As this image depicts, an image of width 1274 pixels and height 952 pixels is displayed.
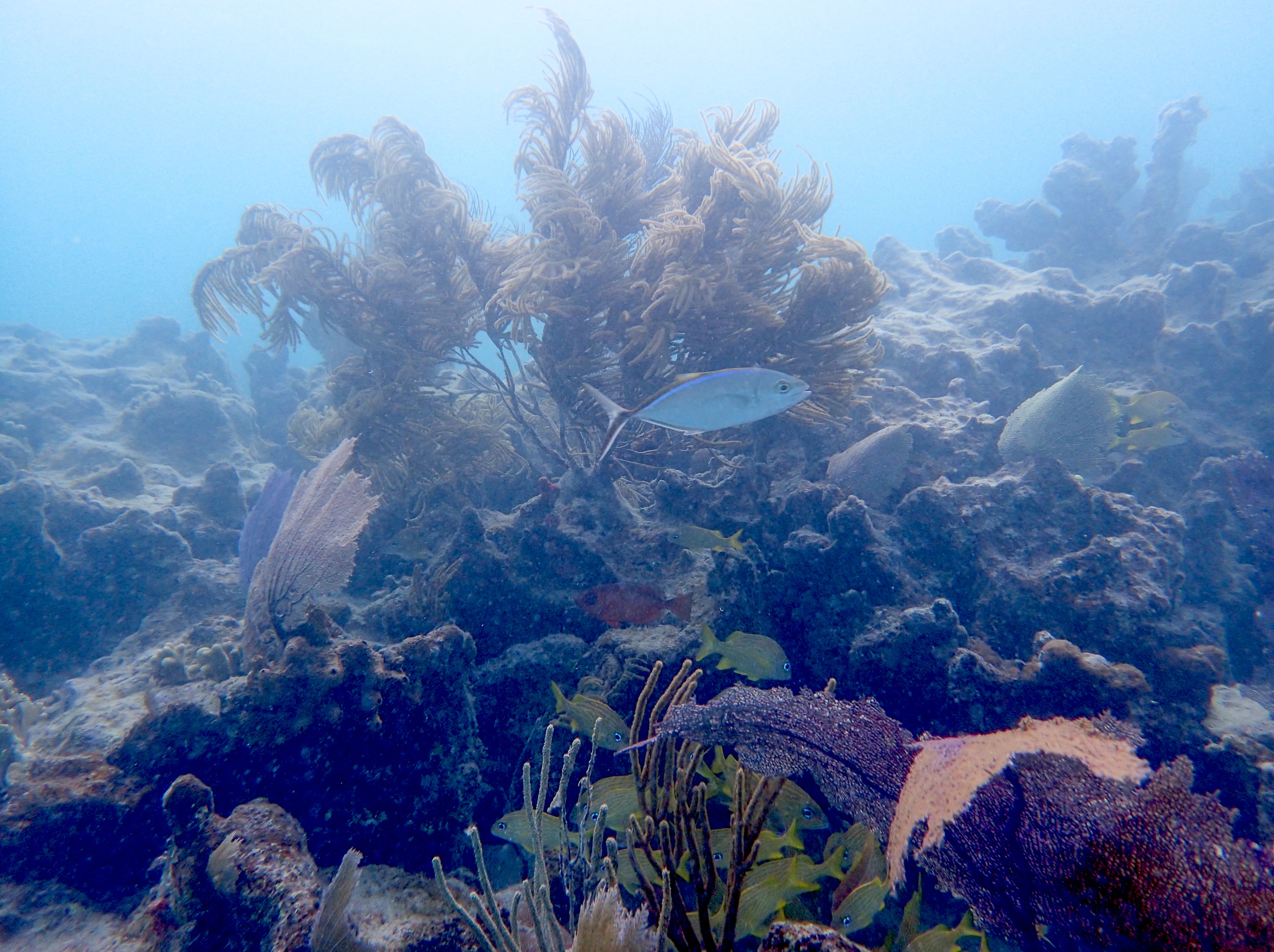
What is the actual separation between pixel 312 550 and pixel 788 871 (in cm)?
365

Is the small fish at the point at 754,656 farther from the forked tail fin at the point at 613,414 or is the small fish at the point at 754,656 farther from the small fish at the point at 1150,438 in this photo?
the small fish at the point at 1150,438

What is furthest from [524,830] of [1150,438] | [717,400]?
[1150,438]

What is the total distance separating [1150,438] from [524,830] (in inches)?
300

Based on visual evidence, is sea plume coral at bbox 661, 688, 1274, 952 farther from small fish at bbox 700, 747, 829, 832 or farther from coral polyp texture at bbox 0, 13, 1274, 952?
small fish at bbox 700, 747, 829, 832

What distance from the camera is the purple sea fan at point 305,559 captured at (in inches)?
145

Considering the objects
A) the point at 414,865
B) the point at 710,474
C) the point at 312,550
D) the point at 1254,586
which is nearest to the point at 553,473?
the point at 710,474

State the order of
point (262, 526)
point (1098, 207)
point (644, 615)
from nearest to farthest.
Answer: point (644, 615)
point (262, 526)
point (1098, 207)

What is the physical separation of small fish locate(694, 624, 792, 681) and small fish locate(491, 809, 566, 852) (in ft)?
4.31

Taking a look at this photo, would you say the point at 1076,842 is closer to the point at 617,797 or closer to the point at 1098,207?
the point at 617,797

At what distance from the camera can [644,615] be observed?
4137 millimetres

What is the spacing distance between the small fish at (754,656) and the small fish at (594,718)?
0.68m

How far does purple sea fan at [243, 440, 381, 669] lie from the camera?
12.1ft

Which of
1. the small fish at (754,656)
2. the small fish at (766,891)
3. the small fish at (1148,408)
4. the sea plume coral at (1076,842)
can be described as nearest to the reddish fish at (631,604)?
the small fish at (754,656)

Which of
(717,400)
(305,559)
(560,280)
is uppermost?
(560,280)
